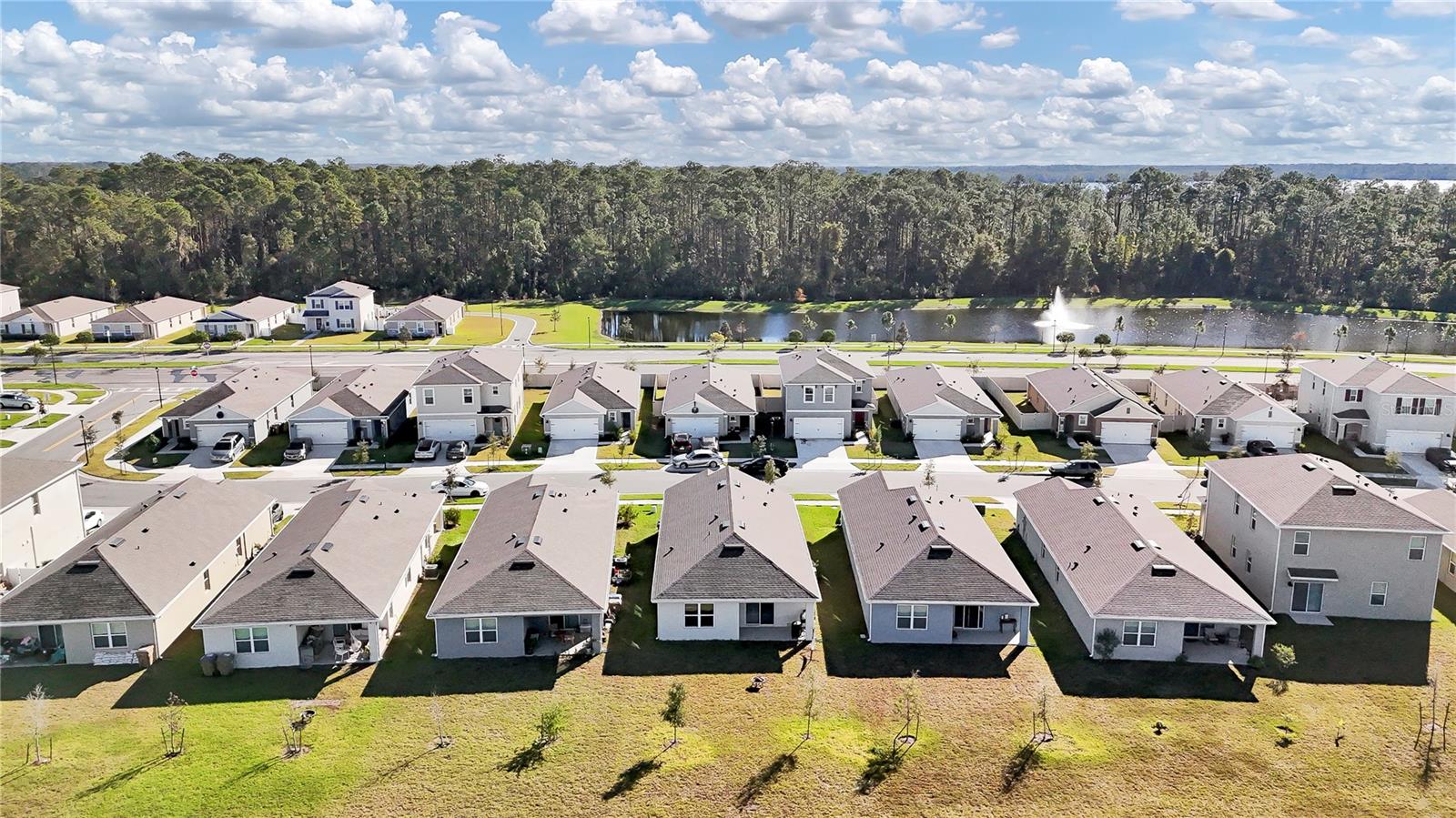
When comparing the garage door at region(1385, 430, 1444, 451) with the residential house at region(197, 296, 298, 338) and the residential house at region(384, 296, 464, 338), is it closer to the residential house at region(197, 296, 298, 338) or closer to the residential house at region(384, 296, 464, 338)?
the residential house at region(384, 296, 464, 338)

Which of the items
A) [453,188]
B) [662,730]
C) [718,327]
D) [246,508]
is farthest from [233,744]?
[453,188]

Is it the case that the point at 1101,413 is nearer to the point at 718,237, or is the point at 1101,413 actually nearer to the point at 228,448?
the point at 228,448

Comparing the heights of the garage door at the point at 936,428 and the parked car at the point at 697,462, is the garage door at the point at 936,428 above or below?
above

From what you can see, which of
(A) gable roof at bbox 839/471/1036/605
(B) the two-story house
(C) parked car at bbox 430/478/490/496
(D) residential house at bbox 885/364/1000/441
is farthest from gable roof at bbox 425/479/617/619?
(B) the two-story house

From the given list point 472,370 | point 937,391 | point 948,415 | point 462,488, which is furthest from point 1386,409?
point 472,370

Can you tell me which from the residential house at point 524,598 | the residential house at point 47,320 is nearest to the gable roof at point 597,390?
the residential house at point 524,598

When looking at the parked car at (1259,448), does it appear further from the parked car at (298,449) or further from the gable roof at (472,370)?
the parked car at (298,449)
